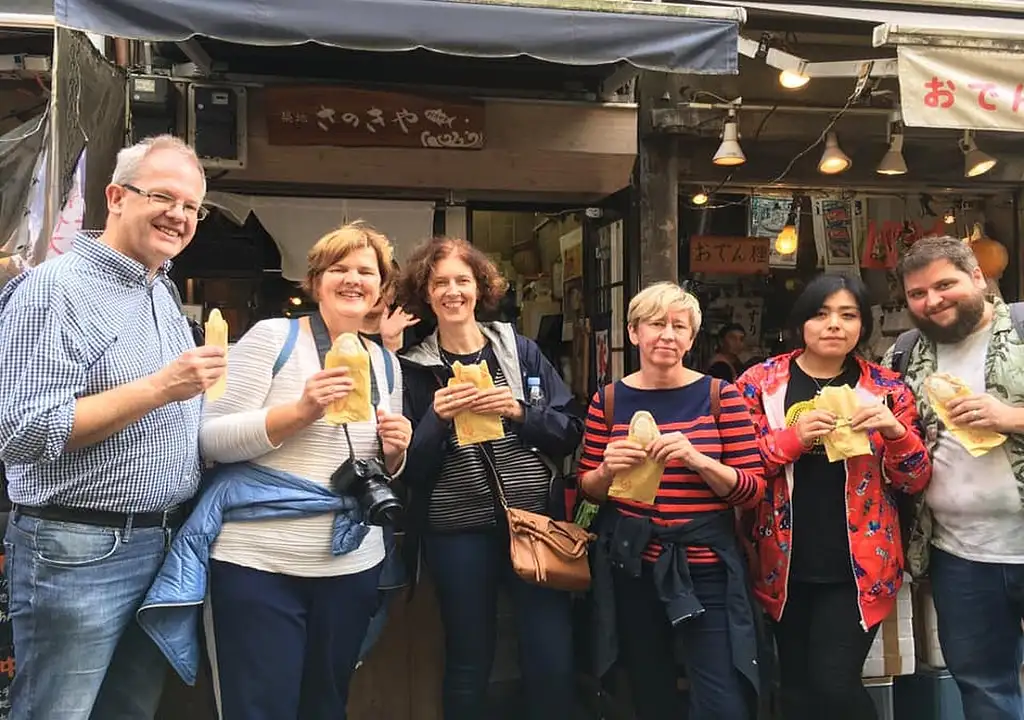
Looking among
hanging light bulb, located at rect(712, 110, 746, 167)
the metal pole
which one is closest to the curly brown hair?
the metal pole

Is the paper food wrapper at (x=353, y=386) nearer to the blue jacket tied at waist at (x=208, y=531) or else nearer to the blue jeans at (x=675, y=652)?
the blue jacket tied at waist at (x=208, y=531)

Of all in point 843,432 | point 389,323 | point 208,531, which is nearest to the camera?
point 208,531

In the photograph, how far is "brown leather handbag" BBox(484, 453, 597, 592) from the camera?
2863mm

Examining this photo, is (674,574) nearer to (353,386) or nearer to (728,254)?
(353,386)

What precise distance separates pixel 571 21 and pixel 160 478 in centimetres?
272

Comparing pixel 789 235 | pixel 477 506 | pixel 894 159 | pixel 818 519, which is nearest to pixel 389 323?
pixel 477 506

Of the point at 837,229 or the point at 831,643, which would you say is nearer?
the point at 831,643

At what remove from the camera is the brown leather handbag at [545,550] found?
2.86 meters

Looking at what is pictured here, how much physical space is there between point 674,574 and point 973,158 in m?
5.48

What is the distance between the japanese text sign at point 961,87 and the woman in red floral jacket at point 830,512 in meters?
1.83

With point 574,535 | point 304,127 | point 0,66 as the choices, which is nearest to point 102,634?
point 574,535

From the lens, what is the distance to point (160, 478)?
2.33 m

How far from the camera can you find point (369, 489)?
8.13 ft

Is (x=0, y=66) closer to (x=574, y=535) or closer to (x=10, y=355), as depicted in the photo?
(x=10, y=355)
